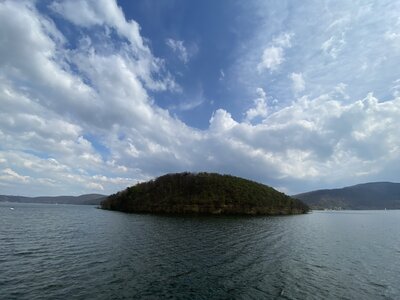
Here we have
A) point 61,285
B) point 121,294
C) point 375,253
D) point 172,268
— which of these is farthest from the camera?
point 375,253

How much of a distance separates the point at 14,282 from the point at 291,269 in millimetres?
35044

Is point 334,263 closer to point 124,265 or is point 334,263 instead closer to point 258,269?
point 258,269

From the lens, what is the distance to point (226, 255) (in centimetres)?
4506

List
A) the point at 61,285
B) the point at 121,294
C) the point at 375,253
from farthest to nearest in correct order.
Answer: the point at 375,253 < the point at 61,285 < the point at 121,294

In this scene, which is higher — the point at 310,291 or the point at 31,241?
the point at 31,241

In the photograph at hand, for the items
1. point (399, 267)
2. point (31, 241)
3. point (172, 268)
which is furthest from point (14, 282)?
point (399, 267)

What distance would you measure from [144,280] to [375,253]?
156ft

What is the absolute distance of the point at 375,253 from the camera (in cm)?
5212

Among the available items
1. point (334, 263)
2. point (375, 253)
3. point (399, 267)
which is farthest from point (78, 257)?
point (375, 253)

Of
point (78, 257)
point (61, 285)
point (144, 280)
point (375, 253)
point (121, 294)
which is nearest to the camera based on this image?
point (121, 294)

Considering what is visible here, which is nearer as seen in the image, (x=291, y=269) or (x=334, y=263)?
(x=291, y=269)

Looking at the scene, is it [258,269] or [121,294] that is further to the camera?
[258,269]

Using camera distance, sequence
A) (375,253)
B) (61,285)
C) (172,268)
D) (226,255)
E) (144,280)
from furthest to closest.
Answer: (375,253), (226,255), (172,268), (144,280), (61,285)

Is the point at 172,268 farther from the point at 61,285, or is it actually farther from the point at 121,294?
the point at 61,285
